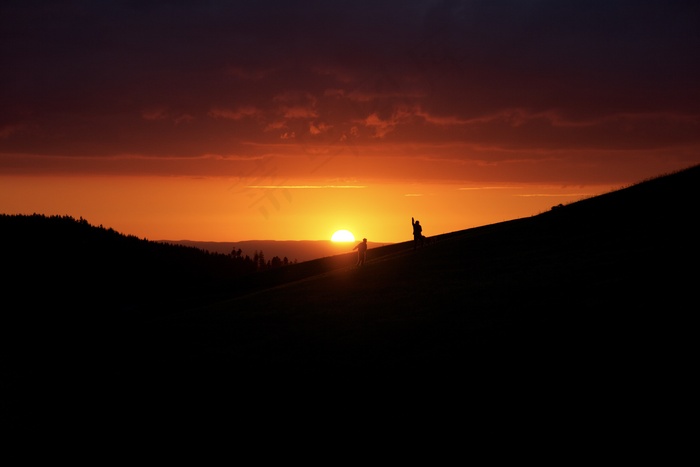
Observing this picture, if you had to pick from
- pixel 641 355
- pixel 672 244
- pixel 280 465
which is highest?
pixel 672 244

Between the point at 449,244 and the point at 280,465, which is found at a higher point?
the point at 449,244

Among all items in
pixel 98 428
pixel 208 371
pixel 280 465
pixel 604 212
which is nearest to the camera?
pixel 280 465

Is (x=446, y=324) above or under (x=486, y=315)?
under

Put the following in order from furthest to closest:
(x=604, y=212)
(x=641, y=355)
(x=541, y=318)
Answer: (x=604, y=212) → (x=541, y=318) → (x=641, y=355)

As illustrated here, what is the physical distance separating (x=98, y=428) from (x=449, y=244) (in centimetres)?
3440

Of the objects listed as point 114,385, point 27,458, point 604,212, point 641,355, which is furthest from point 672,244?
point 27,458

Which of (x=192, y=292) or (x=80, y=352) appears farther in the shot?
(x=192, y=292)

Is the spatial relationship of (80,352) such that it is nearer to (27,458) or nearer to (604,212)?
(27,458)

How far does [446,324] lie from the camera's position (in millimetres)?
24344

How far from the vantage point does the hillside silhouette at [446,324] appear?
18812mm

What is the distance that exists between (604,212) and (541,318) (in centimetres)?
2922

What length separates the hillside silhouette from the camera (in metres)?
18.8

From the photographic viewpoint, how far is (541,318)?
72.6 ft

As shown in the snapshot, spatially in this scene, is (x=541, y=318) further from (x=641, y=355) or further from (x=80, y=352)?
(x=80, y=352)
